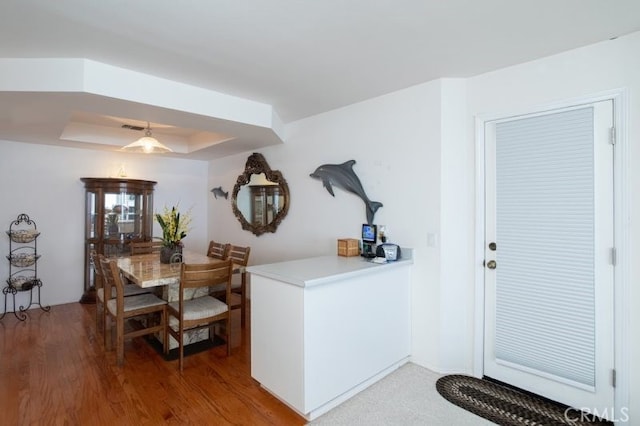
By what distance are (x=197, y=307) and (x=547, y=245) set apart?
9.52ft

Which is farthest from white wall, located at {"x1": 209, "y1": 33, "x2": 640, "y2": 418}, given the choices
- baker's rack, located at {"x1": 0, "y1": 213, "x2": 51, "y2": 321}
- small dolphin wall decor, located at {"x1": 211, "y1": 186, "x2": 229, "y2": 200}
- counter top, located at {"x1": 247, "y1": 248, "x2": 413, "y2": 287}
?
baker's rack, located at {"x1": 0, "y1": 213, "x2": 51, "y2": 321}

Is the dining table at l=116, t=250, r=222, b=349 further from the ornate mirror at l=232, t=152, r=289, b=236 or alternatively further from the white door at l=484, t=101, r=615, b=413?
the white door at l=484, t=101, r=615, b=413

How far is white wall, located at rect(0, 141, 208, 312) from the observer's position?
13.7ft

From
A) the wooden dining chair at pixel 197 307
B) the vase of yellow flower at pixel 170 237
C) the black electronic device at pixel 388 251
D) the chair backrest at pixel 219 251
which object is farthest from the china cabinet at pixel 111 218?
the black electronic device at pixel 388 251

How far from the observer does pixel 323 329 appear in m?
2.12

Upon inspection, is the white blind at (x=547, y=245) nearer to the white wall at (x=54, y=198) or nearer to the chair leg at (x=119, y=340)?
the chair leg at (x=119, y=340)

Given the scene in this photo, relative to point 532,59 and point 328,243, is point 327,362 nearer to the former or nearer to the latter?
point 328,243

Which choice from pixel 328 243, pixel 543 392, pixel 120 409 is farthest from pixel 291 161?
pixel 543 392

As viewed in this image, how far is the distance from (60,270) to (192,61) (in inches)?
155

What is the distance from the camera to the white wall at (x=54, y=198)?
4.18 meters

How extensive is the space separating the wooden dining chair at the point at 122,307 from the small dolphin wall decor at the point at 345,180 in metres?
1.99

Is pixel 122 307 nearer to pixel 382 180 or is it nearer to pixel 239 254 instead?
pixel 239 254

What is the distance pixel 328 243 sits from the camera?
3.55 meters

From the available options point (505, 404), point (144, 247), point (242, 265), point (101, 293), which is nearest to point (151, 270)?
point (101, 293)
